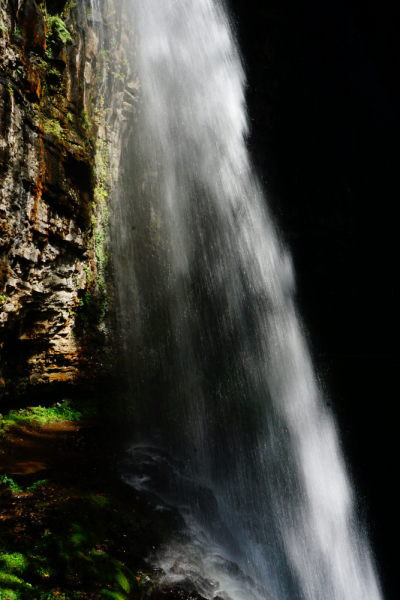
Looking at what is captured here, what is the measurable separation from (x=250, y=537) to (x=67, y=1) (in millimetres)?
12473

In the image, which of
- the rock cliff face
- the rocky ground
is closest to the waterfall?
the rock cliff face

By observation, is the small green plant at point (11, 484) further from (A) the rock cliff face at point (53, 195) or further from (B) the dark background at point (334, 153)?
(B) the dark background at point (334, 153)

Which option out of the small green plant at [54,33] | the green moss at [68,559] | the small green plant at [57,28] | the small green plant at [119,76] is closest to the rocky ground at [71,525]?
the green moss at [68,559]

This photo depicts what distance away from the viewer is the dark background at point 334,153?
12.8m

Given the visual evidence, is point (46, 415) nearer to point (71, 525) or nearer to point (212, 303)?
point (71, 525)

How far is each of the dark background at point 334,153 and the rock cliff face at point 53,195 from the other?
22.4 ft

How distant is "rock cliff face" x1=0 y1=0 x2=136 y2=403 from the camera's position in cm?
→ 545

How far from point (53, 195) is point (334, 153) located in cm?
1219

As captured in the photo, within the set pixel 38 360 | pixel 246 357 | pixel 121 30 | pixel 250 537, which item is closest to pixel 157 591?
pixel 250 537

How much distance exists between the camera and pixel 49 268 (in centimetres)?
658

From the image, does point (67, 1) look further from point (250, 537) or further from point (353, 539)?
point (353, 539)

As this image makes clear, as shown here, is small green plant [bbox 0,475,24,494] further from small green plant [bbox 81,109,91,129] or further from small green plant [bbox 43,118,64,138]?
small green plant [bbox 81,109,91,129]

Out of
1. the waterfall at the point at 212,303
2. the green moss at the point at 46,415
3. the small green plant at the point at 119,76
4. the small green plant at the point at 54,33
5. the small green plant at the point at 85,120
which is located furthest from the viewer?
the small green plant at the point at 119,76

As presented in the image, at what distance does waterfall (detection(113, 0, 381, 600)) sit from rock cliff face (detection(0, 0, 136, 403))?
1.33 metres
